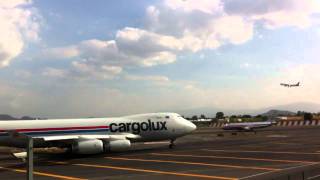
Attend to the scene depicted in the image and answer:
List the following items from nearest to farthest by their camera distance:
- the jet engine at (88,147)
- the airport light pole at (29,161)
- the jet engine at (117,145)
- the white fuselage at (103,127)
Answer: the airport light pole at (29,161) < the jet engine at (88,147) < the jet engine at (117,145) < the white fuselage at (103,127)

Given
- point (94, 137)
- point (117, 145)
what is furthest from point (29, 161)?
point (94, 137)

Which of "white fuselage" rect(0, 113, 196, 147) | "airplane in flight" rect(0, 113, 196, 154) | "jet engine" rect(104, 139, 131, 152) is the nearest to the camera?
"airplane in flight" rect(0, 113, 196, 154)

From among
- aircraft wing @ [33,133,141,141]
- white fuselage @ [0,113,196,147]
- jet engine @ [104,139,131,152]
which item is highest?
white fuselage @ [0,113,196,147]

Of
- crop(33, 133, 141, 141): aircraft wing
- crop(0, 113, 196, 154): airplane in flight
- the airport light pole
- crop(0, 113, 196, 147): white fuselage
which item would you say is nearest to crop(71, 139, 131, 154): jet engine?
crop(0, 113, 196, 154): airplane in flight

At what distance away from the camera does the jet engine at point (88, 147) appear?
32.3 metres

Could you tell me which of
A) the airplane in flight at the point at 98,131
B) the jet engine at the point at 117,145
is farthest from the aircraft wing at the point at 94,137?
the jet engine at the point at 117,145

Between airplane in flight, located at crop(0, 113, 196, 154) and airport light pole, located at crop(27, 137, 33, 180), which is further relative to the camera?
airplane in flight, located at crop(0, 113, 196, 154)

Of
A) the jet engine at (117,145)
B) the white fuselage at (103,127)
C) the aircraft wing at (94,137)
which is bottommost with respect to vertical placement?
the jet engine at (117,145)

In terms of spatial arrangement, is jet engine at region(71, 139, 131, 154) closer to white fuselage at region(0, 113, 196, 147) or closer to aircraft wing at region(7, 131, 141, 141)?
aircraft wing at region(7, 131, 141, 141)

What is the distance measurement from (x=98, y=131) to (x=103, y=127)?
543mm

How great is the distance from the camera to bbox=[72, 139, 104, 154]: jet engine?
106ft

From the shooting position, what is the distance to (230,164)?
955 inches

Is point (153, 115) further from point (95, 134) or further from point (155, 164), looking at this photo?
point (155, 164)

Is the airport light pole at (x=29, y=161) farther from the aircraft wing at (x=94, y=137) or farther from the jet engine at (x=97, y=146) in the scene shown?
the jet engine at (x=97, y=146)
